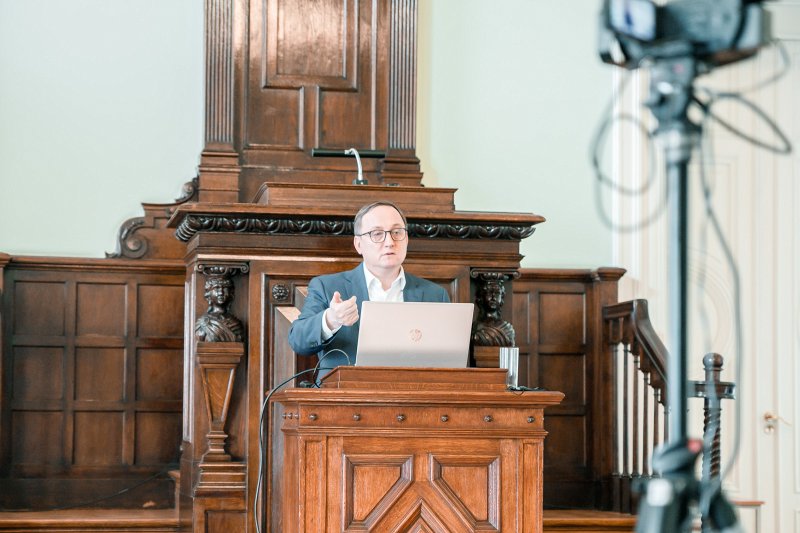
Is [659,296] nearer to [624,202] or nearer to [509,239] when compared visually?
[624,202]

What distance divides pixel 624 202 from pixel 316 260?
6.59ft

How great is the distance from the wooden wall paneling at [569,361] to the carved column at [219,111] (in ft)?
4.81

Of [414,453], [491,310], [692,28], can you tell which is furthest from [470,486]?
[692,28]

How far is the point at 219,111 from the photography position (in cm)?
534

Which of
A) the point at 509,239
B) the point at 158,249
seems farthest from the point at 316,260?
the point at 158,249

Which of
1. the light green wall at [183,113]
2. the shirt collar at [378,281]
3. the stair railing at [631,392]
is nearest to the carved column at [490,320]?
the shirt collar at [378,281]

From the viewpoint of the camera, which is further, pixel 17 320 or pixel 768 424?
pixel 768 424

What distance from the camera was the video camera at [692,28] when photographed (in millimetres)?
1656

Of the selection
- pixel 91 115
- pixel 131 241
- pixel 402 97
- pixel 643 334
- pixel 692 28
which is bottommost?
pixel 643 334

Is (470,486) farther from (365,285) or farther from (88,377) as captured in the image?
(88,377)

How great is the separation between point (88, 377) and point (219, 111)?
1.34 meters

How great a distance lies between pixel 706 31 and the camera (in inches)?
66.1

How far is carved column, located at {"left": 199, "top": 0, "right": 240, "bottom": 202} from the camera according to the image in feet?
17.3

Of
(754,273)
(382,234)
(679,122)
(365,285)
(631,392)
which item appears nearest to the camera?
(679,122)
